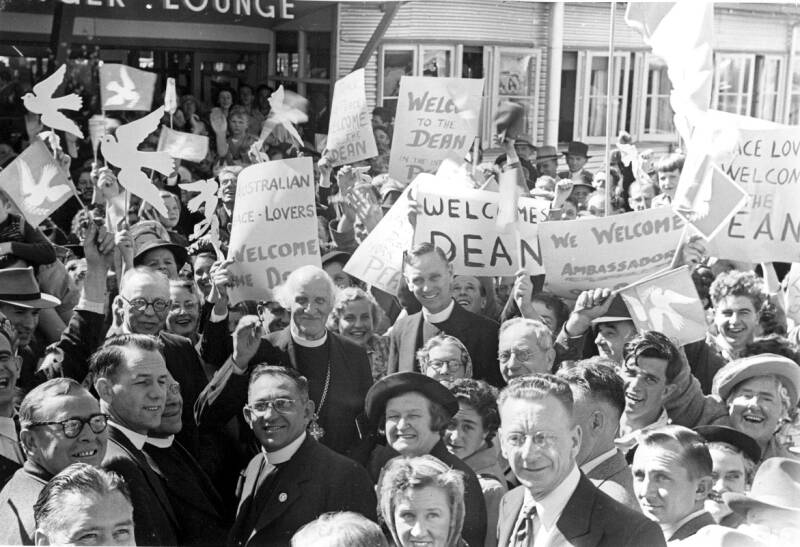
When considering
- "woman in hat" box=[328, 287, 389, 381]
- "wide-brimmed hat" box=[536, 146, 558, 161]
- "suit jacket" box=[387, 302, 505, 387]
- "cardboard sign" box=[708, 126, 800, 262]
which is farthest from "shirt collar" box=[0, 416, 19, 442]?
"wide-brimmed hat" box=[536, 146, 558, 161]

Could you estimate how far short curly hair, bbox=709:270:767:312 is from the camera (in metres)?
4.98

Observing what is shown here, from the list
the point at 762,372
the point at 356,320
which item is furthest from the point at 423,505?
the point at 356,320

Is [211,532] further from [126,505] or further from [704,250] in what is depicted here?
[704,250]

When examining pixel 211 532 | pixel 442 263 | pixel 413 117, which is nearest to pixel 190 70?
pixel 413 117

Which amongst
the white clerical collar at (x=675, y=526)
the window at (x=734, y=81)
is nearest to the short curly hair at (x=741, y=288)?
the white clerical collar at (x=675, y=526)

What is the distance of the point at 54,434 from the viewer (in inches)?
134

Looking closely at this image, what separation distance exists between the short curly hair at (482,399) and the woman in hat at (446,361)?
22 centimetres

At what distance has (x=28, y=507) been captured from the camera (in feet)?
10.6

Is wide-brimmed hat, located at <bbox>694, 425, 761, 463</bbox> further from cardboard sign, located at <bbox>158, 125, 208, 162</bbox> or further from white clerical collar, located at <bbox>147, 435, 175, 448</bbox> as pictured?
cardboard sign, located at <bbox>158, 125, 208, 162</bbox>

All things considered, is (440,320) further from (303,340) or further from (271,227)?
(271,227)

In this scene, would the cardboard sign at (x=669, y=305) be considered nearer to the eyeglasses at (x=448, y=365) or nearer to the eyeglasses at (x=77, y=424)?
the eyeglasses at (x=448, y=365)

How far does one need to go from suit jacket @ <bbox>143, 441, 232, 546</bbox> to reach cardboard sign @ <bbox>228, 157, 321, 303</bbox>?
1.34 metres

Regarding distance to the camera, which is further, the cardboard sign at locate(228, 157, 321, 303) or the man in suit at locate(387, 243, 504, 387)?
A: the cardboard sign at locate(228, 157, 321, 303)

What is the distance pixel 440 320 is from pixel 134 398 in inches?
66.2
